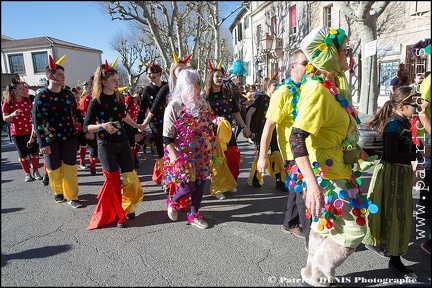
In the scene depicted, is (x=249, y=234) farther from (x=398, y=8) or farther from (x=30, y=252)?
(x=398, y=8)

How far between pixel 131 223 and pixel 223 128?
5.62 feet

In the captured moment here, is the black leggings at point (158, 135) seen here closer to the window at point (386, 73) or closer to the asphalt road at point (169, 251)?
the asphalt road at point (169, 251)

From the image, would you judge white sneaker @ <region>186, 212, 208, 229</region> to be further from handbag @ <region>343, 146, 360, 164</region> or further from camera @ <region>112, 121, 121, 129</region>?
handbag @ <region>343, 146, 360, 164</region>

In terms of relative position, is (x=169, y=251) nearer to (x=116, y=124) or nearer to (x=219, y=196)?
(x=116, y=124)

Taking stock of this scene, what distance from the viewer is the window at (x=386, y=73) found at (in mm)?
13504

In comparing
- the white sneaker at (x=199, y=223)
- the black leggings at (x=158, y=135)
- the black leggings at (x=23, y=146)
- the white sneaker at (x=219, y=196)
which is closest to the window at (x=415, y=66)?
the white sneaker at (x=199, y=223)

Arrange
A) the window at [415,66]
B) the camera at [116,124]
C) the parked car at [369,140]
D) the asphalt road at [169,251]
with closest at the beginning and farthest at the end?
the asphalt road at [169,251] < the window at [415,66] < the camera at [116,124] < the parked car at [369,140]

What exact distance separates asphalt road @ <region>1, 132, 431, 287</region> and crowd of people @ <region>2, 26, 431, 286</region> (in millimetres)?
183

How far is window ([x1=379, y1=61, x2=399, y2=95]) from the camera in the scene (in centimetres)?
1350

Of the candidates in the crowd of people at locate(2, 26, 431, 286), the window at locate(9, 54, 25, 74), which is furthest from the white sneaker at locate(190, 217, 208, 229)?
the window at locate(9, 54, 25, 74)

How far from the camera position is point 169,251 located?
319cm

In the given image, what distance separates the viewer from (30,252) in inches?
128

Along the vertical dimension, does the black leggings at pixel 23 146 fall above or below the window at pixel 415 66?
below

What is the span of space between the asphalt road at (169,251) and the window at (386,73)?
10573 millimetres
